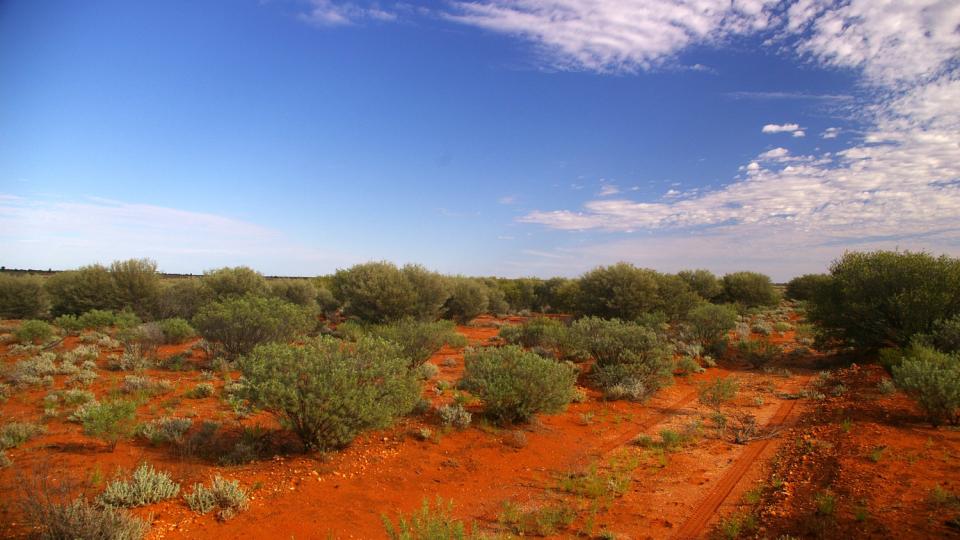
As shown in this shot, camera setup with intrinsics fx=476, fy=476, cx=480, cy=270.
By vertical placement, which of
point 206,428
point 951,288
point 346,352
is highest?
point 951,288

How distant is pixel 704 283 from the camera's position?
109 feet

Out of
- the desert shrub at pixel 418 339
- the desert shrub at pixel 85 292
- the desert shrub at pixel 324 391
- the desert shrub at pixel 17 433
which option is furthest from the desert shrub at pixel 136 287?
the desert shrub at pixel 324 391

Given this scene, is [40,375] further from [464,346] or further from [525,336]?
[525,336]

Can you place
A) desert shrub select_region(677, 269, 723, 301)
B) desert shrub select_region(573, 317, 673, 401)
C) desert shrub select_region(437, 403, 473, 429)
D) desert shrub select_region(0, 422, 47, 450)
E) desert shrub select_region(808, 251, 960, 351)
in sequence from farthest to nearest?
desert shrub select_region(677, 269, 723, 301), desert shrub select_region(808, 251, 960, 351), desert shrub select_region(573, 317, 673, 401), desert shrub select_region(437, 403, 473, 429), desert shrub select_region(0, 422, 47, 450)

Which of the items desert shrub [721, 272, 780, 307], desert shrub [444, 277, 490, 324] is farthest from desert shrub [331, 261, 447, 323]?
desert shrub [721, 272, 780, 307]

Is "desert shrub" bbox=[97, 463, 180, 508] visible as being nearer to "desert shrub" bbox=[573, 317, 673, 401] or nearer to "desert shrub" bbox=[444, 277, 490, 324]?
"desert shrub" bbox=[573, 317, 673, 401]

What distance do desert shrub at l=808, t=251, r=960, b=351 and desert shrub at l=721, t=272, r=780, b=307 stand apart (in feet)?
63.0

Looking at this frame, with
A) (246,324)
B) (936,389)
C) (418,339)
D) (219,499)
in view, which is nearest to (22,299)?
(246,324)

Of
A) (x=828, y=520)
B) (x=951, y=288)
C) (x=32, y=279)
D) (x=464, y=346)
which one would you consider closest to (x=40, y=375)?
(x=464, y=346)

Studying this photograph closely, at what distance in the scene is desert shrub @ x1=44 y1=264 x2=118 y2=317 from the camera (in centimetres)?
2095

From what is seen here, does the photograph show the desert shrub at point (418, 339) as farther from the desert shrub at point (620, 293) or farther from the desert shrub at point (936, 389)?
the desert shrub at point (620, 293)

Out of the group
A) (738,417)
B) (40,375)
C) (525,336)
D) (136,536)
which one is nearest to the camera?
(136,536)

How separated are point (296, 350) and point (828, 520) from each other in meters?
7.12

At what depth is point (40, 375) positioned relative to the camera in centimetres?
1062
